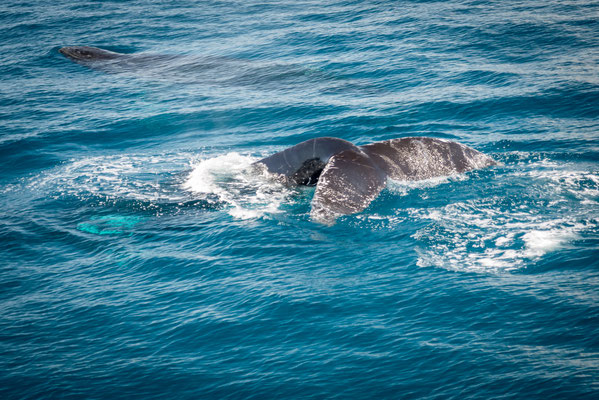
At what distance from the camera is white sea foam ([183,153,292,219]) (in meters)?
11.1

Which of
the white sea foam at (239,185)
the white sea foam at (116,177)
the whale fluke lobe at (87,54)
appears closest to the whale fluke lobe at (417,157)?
the white sea foam at (239,185)

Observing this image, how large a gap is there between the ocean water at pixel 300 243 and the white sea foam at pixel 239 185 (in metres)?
0.05

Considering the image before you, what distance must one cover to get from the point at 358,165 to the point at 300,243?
1679 millimetres

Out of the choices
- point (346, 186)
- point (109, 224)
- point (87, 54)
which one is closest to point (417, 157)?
point (346, 186)

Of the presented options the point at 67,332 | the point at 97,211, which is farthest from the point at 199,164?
the point at 67,332

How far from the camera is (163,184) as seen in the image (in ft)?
42.5

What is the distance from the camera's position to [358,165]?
10.1 meters

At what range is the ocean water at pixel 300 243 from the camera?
7.04 m

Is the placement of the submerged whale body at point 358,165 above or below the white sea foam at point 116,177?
above

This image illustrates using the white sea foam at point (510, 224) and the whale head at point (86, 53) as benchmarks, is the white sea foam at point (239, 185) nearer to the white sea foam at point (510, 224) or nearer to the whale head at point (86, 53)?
the white sea foam at point (510, 224)

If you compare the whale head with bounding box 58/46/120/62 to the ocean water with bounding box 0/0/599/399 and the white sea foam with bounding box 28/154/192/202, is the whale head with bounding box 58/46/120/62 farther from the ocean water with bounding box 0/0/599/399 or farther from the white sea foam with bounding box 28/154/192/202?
the white sea foam with bounding box 28/154/192/202

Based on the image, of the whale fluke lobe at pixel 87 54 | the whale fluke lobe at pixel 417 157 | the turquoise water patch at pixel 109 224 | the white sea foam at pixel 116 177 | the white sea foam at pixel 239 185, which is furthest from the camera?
the whale fluke lobe at pixel 87 54

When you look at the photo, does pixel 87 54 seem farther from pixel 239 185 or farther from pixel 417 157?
pixel 417 157

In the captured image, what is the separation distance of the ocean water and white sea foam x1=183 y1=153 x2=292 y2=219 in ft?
0.18
